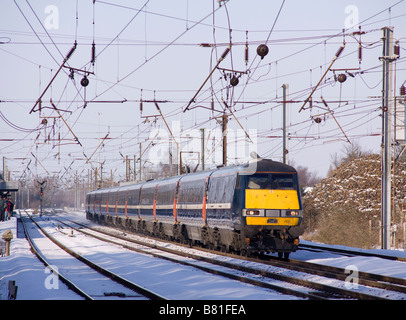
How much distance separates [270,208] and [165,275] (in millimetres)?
5079

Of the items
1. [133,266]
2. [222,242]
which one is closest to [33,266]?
[133,266]

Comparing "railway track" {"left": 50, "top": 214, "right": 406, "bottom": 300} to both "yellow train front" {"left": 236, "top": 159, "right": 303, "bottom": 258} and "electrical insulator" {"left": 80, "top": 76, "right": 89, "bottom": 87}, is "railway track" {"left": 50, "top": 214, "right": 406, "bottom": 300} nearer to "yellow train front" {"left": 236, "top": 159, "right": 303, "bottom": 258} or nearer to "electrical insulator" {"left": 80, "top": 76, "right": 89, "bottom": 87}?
"yellow train front" {"left": 236, "top": 159, "right": 303, "bottom": 258}

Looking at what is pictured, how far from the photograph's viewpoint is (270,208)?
20.4 metres

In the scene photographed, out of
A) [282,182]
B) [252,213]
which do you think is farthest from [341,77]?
[252,213]

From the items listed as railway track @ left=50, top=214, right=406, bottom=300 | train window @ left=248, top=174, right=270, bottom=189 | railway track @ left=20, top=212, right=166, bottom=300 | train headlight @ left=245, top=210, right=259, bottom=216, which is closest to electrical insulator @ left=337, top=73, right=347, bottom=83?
train window @ left=248, top=174, right=270, bottom=189

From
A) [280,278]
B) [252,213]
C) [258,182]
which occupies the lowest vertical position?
[280,278]

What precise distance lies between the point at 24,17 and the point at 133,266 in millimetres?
8928

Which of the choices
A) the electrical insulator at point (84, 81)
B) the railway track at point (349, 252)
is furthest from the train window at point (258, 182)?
the electrical insulator at point (84, 81)

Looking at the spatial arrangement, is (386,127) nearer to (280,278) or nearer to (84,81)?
(280,278)

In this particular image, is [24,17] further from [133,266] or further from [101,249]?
[101,249]

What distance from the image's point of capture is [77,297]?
1308 centimetres

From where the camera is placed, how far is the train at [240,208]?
2019 centimetres
